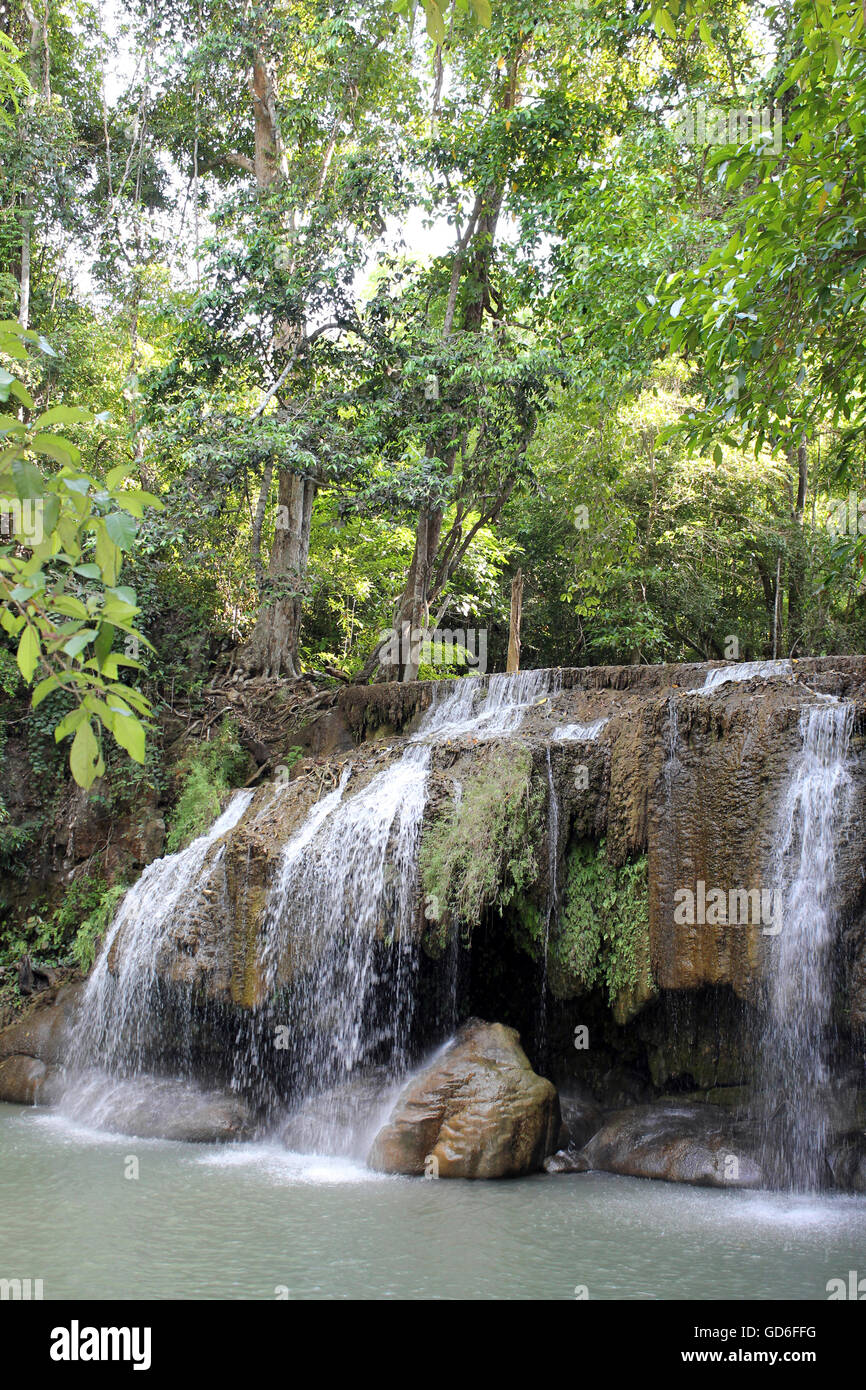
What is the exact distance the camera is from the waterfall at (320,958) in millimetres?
8461

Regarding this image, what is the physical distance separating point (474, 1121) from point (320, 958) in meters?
2.02

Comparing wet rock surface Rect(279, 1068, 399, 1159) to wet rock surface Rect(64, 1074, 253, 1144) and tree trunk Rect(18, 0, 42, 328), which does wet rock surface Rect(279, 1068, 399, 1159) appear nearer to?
wet rock surface Rect(64, 1074, 253, 1144)

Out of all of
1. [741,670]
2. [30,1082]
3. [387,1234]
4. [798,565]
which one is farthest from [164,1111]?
[798,565]

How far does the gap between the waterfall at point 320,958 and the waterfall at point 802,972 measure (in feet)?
8.97

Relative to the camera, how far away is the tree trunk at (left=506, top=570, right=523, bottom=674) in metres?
21.0

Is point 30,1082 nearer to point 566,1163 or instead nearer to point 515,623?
point 566,1163

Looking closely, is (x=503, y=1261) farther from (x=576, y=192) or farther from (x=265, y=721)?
(x=576, y=192)

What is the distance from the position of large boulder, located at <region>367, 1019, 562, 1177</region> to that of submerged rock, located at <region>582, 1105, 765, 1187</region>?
0.43 meters

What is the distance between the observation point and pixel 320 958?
8.57m

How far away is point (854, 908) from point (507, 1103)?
106 inches

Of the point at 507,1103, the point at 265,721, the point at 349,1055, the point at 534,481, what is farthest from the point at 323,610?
the point at 507,1103

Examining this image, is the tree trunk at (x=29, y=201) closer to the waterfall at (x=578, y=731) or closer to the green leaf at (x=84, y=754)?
the waterfall at (x=578, y=731)

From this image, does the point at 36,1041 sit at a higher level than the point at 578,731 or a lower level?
lower

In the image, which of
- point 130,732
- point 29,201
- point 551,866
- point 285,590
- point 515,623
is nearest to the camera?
point 130,732
